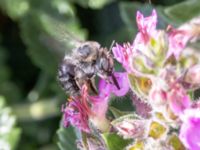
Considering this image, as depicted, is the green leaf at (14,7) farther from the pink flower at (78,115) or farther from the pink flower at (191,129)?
the pink flower at (191,129)

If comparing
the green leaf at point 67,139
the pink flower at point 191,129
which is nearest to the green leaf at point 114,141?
the pink flower at point 191,129

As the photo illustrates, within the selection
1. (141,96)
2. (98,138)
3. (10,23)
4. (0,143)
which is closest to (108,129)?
(98,138)

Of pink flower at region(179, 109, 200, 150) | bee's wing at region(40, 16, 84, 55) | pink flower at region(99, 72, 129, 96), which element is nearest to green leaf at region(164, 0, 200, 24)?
bee's wing at region(40, 16, 84, 55)

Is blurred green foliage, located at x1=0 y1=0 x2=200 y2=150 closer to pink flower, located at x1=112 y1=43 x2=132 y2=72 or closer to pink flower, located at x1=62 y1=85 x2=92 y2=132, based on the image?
pink flower, located at x1=62 y1=85 x2=92 y2=132

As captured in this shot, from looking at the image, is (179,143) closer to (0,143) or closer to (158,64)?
(158,64)

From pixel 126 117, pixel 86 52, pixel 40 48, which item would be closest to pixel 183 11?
pixel 86 52
